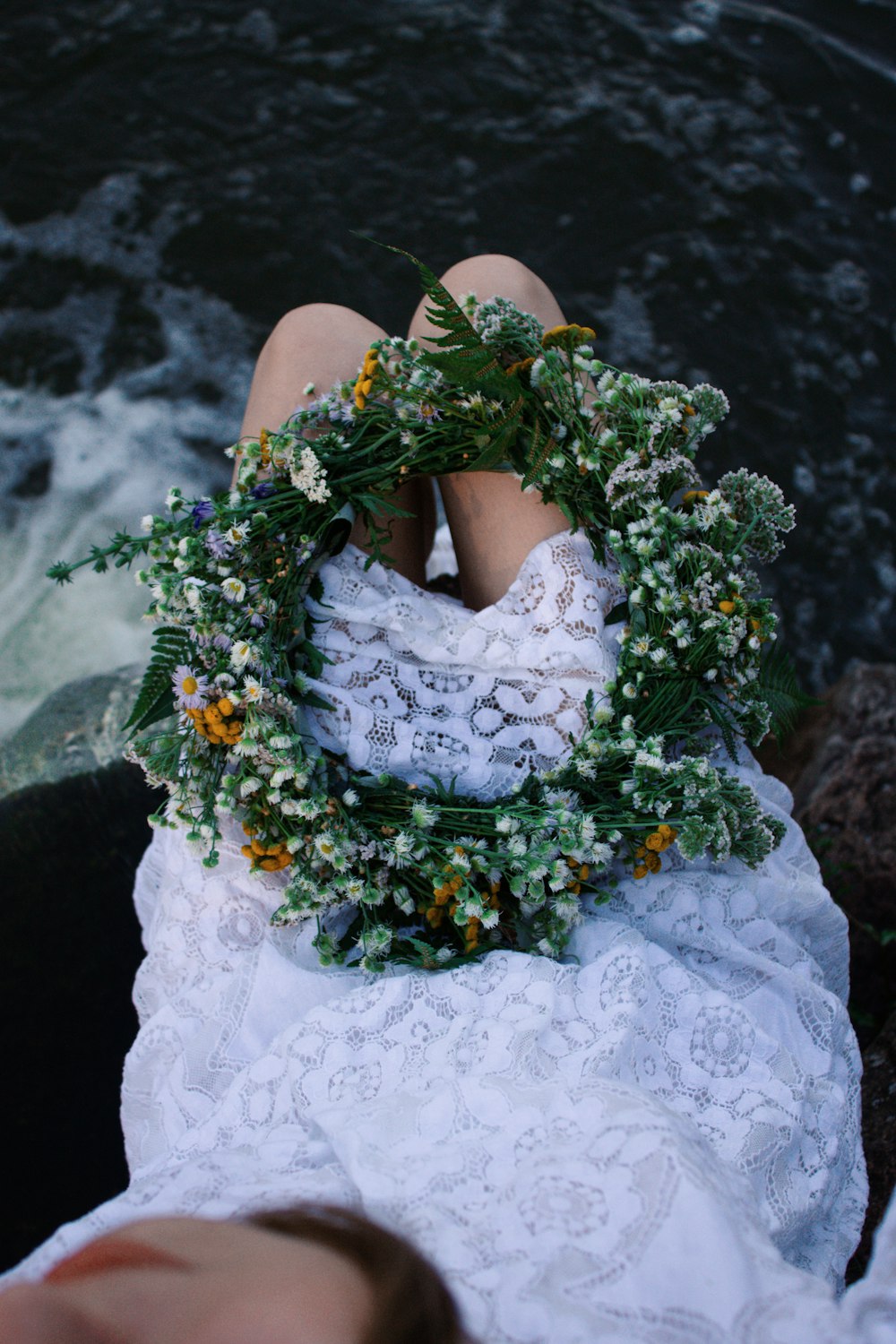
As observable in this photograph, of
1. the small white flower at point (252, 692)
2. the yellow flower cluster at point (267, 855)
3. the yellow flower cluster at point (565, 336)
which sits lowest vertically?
the yellow flower cluster at point (267, 855)

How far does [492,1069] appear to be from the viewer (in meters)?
1.53

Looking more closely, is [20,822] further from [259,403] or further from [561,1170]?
[561,1170]

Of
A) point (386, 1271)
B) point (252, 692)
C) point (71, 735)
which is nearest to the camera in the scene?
point (386, 1271)

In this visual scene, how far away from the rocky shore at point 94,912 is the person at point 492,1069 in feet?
1.85

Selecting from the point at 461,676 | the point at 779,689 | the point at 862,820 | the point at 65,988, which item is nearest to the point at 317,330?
the point at 461,676

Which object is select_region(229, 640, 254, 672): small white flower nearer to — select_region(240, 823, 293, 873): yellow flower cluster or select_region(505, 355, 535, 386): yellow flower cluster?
select_region(240, 823, 293, 873): yellow flower cluster

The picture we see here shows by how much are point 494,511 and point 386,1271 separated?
1.37 m

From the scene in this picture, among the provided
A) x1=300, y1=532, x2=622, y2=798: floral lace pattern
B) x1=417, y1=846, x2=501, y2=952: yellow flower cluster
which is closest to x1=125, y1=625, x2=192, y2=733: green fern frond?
x1=300, y1=532, x2=622, y2=798: floral lace pattern

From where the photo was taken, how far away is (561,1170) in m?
1.25

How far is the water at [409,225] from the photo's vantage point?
404 centimetres

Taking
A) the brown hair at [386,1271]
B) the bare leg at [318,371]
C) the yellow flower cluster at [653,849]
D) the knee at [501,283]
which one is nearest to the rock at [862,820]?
the yellow flower cluster at [653,849]

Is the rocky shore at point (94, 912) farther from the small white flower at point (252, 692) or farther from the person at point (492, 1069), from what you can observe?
the small white flower at point (252, 692)

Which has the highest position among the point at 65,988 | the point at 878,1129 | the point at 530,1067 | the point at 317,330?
the point at 317,330

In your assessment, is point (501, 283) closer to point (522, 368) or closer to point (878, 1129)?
point (522, 368)
